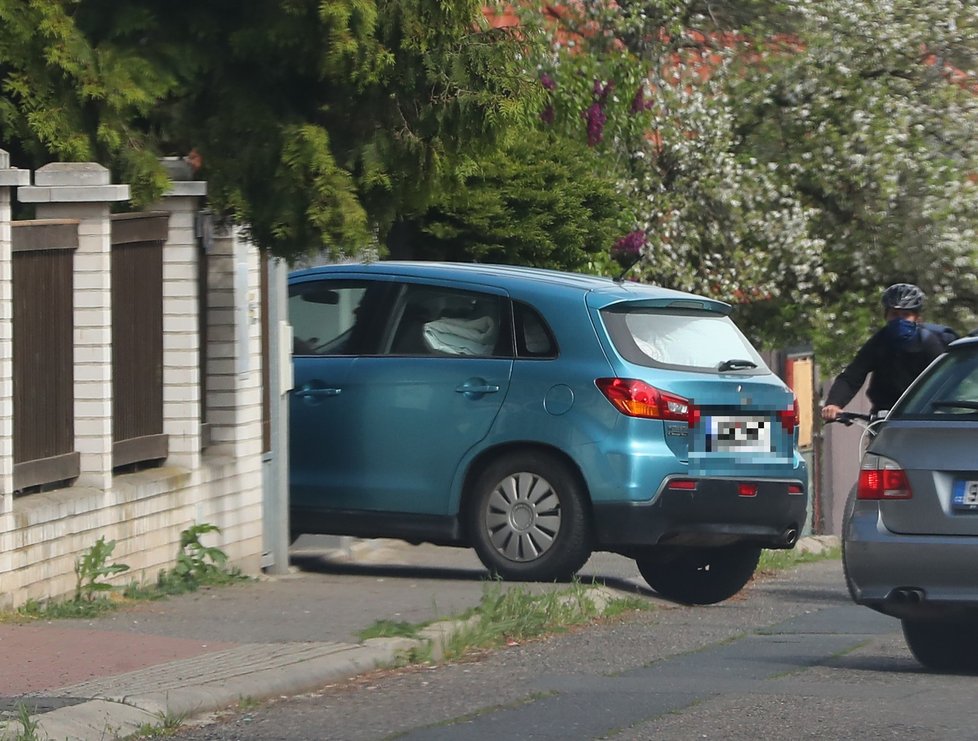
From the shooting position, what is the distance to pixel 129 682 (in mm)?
7605

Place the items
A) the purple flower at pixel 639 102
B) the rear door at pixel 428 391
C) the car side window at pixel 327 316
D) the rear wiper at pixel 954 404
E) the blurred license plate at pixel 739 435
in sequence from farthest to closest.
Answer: the purple flower at pixel 639 102 < the car side window at pixel 327 316 < the rear door at pixel 428 391 < the blurred license plate at pixel 739 435 < the rear wiper at pixel 954 404

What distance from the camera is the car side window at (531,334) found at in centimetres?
1131

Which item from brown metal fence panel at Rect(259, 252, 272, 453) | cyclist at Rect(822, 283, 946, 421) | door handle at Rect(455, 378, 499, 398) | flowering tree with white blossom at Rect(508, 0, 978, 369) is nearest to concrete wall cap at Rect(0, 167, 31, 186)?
brown metal fence panel at Rect(259, 252, 272, 453)

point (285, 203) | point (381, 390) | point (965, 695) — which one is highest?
point (285, 203)

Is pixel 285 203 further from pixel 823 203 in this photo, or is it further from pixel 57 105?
pixel 823 203

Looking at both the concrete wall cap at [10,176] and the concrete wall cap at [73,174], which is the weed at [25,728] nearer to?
the concrete wall cap at [10,176]

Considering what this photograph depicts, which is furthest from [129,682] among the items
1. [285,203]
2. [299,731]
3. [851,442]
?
[851,442]

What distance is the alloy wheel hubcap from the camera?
11.2 meters

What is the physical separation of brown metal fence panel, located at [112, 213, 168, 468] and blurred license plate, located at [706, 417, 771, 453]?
3.08m

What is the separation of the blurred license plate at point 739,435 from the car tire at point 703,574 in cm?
85

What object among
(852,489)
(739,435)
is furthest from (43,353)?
(852,489)

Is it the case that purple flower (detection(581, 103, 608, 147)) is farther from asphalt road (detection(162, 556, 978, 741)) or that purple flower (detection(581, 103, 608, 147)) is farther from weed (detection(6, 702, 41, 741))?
weed (detection(6, 702, 41, 741))

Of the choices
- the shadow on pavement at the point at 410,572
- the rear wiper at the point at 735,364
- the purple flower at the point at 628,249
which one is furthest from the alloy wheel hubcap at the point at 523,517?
the purple flower at the point at 628,249

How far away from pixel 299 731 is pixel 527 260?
30.5ft
